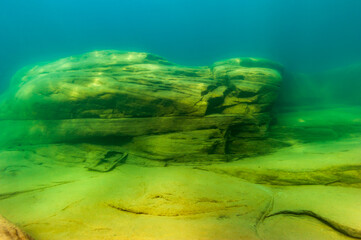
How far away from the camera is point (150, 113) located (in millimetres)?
5555

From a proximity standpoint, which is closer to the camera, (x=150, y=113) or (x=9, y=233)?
(x=9, y=233)

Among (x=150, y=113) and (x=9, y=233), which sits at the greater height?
(x=150, y=113)

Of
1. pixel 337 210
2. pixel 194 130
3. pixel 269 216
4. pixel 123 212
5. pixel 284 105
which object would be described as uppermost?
pixel 284 105

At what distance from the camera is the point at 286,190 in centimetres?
308

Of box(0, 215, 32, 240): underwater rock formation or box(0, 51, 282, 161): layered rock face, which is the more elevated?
box(0, 51, 282, 161): layered rock face

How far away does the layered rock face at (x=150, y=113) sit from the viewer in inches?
200

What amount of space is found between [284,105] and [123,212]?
8.93 metres

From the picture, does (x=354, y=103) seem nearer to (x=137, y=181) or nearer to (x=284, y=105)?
(x=284, y=105)

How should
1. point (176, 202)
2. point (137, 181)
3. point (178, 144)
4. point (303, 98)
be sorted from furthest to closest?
point (303, 98) → point (178, 144) → point (137, 181) → point (176, 202)

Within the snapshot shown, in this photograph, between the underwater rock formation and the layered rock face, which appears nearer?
the underwater rock formation

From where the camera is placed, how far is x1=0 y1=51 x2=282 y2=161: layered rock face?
16.7 feet

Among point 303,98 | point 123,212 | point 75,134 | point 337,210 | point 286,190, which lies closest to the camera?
point 337,210

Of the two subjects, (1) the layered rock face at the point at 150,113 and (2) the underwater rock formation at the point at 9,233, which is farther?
(1) the layered rock face at the point at 150,113

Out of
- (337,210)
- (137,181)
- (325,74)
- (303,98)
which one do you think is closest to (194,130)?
(137,181)
